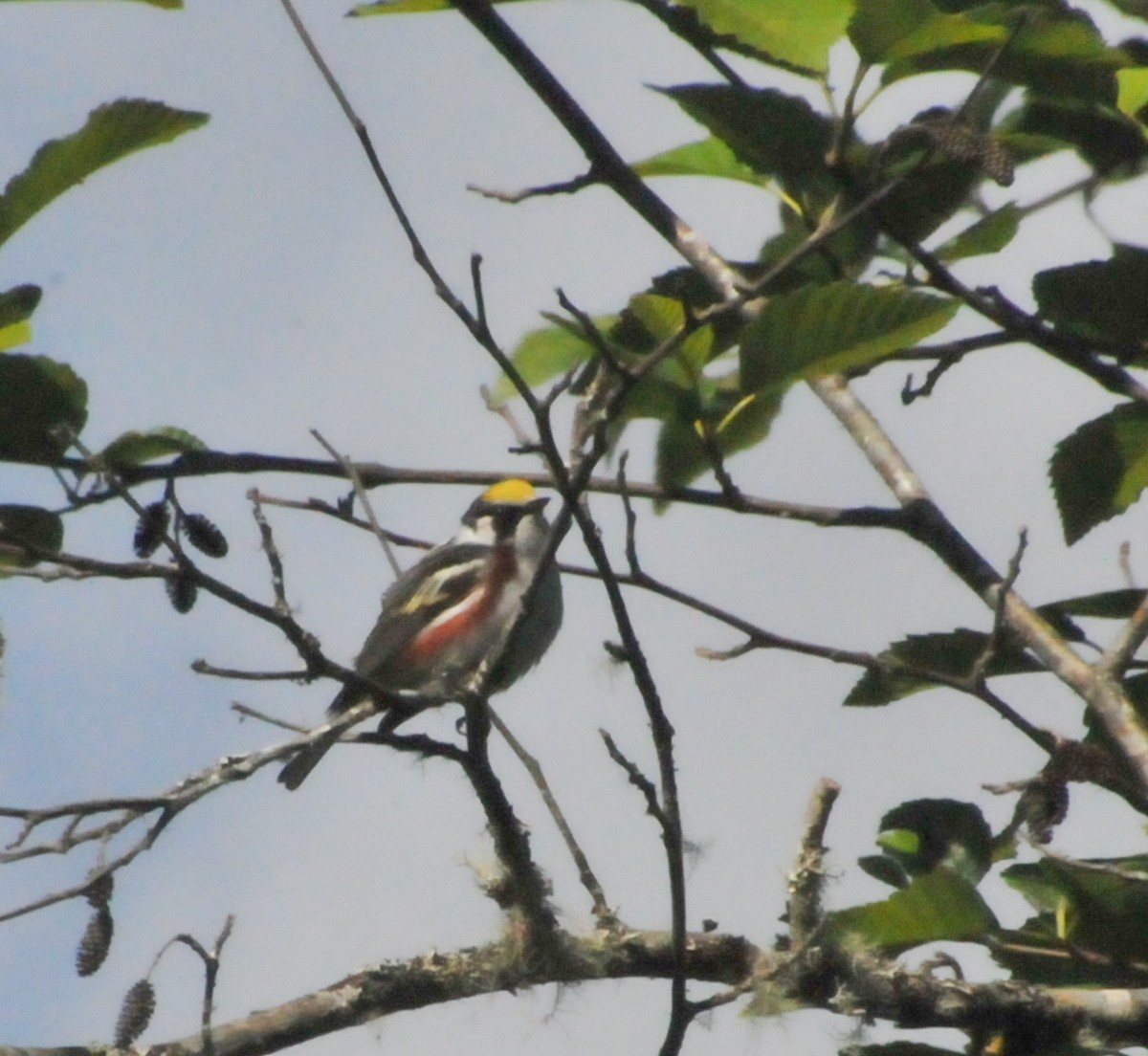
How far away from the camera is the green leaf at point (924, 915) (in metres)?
2.70

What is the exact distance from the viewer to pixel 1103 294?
3.03 metres

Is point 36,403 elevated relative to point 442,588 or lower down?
lower down

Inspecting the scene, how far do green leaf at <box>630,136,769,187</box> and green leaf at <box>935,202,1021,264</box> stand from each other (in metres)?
0.39

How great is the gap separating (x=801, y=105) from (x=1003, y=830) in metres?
1.30

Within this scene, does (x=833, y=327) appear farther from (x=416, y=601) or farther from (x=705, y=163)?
(x=416, y=601)

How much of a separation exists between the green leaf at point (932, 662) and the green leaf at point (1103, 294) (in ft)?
1.90

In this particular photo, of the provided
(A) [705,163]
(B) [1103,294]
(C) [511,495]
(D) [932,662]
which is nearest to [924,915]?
(D) [932,662]

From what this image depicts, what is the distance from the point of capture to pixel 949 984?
3.15 m

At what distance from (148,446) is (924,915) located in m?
1.56

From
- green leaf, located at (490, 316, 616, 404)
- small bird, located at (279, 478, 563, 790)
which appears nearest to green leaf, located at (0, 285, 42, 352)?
green leaf, located at (490, 316, 616, 404)

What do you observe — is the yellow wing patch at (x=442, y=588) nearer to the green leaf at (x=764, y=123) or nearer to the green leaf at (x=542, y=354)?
the green leaf at (x=542, y=354)

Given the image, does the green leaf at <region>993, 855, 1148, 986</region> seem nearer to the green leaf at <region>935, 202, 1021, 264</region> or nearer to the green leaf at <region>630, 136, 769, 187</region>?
the green leaf at <region>935, 202, 1021, 264</region>

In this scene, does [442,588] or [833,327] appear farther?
[442,588]

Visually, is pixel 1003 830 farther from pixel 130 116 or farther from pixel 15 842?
pixel 130 116
